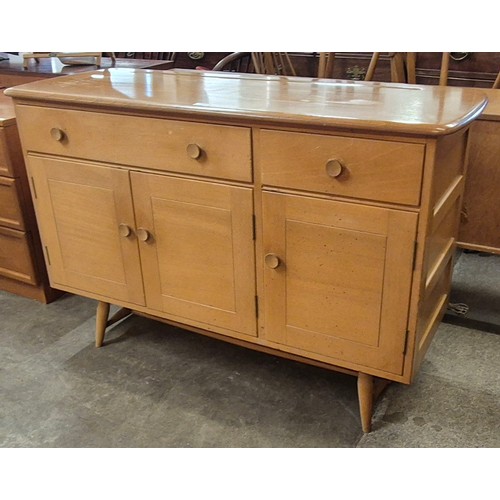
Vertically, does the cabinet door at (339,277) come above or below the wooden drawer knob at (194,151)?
below

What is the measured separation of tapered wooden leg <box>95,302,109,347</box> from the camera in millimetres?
1789

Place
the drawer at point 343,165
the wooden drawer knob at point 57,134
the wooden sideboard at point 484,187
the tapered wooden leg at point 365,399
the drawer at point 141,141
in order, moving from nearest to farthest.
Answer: the drawer at point 343,165 → the drawer at point 141,141 → the tapered wooden leg at point 365,399 → the wooden drawer knob at point 57,134 → the wooden sideboard at point 484,187

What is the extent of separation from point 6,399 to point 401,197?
120cm

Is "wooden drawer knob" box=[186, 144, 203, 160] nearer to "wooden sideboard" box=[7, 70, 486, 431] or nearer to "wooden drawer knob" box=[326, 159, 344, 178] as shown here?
"wooden sideboard" box=[7, 70, 486, 431]

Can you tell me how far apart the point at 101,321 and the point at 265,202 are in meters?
0.79

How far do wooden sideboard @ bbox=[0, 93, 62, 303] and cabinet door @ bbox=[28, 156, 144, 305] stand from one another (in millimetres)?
294

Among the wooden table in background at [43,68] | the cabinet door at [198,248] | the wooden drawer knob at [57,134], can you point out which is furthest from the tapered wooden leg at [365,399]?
the wooden table in background at [43,68]

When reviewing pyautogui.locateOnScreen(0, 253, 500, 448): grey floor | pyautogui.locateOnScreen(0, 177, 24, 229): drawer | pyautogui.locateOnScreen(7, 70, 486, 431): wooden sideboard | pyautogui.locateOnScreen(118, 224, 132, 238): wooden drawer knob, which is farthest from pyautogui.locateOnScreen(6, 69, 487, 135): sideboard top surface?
pyautogui.locateOnScreen(0, 253, 500, 448): grey floor

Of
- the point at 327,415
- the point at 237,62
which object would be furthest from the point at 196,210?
the point at 237,62

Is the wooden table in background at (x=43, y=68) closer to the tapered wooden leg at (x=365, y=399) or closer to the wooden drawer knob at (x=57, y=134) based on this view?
the wooden drawer knob at (x=57, y=134)

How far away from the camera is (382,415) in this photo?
1484 mm

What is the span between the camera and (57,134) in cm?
149

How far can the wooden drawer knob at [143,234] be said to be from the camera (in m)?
1.48

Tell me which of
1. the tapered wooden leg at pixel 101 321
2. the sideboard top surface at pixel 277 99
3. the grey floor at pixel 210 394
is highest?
the sideboard top surface at pixel 277 99
